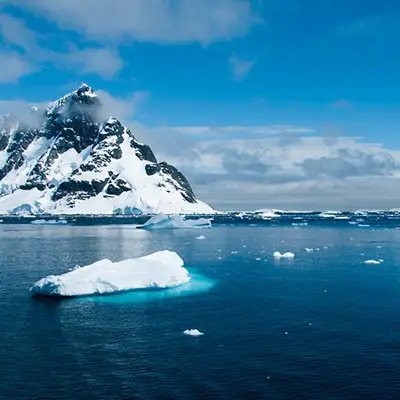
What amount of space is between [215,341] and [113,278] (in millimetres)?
16817

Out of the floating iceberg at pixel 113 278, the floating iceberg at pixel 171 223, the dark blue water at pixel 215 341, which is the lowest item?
the dark blue water at pixel 215 341

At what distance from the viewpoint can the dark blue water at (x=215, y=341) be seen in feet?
74.2

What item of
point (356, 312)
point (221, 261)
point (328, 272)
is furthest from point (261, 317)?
point (221, 261)

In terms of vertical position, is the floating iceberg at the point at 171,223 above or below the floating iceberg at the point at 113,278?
above

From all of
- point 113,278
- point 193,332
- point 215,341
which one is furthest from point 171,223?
point 215,341

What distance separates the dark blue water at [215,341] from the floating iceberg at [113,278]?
4.89 ft

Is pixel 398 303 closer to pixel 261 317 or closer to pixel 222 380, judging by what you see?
pixel 261 317

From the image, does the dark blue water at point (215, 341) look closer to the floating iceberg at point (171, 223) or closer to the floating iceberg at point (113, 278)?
the floating iceberg at point (113, 278)

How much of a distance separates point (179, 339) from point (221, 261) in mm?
39002

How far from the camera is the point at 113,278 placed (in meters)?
43.8

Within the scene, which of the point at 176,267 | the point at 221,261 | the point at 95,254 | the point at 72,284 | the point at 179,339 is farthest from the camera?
the point at 95,254

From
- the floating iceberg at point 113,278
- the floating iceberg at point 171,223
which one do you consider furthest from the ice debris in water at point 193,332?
the floating iceberg at point 171,223

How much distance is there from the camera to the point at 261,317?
115ft

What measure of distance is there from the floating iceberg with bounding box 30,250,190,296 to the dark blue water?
4.89ft
